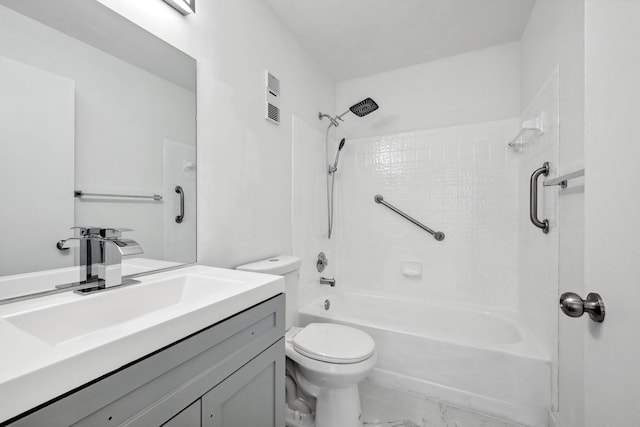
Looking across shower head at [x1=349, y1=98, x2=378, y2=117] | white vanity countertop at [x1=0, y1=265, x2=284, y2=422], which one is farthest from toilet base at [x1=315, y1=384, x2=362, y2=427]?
shower head at [x1=349, y1=98, x2=378, y2=117]

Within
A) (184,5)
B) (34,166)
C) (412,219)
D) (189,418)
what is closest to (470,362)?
(412,219)

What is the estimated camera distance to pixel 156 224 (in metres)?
1.11

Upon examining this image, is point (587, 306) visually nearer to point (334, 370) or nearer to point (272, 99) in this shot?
point (334, 370)

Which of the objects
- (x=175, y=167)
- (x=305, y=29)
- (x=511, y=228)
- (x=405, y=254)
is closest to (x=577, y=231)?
(x=511, y=228)

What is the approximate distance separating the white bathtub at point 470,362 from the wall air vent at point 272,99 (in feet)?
4.27

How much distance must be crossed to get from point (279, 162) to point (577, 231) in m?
1.55

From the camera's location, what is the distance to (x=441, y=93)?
2.28 metres

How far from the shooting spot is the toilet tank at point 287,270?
1.44 metres

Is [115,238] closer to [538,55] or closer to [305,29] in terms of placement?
[305,29]

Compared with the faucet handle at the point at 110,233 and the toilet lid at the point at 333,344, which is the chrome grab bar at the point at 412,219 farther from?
the faucet handle at the point at 110,233

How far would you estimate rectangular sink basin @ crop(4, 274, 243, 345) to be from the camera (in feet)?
2.23

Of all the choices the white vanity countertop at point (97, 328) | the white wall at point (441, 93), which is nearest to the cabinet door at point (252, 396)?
the white vanity countertop at point (97, 328)

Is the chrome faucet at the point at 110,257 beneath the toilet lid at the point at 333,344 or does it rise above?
above

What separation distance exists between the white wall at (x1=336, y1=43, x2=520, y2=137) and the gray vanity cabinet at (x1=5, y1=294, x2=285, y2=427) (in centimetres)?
199
